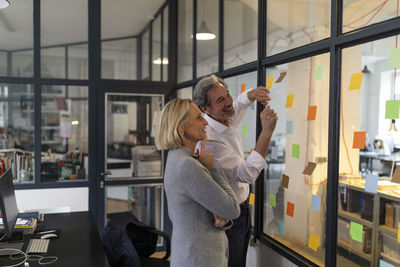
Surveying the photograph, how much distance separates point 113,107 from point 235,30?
79.2 inches

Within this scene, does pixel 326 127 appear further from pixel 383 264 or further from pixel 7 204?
pixel 7 204

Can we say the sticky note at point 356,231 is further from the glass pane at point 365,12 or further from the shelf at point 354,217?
the glass pane at point 365,12

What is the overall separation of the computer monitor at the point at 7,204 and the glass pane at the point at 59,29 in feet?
7.20

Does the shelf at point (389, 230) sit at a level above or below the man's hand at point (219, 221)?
below

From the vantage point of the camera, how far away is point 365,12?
1890 millimetres

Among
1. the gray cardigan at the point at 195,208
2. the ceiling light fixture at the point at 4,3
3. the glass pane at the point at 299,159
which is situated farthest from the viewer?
the ceiling light fixture at the point at 4,3

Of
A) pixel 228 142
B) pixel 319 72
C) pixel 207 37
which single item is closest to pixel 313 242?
pixel 228 142

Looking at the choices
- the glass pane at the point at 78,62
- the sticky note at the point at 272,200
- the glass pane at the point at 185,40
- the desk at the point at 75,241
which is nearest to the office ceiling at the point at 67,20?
the glass pane at the point at 78,62

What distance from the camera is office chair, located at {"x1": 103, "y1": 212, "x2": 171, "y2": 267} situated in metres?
2.32

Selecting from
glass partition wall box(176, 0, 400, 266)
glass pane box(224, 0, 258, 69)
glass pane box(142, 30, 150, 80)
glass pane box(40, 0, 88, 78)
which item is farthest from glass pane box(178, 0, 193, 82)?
glass partition wall box(176, 0, 400, 266)

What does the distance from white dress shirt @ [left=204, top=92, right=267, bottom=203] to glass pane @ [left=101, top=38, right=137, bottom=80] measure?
2585 mm

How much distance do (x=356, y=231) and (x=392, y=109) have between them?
2.29 feet

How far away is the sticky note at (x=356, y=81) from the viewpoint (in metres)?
1.96

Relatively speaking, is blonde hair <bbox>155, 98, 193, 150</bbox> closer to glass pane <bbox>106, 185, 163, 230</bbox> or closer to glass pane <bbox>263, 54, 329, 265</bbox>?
glass pane <bbox>263, 54, 329, 265</bbox>
